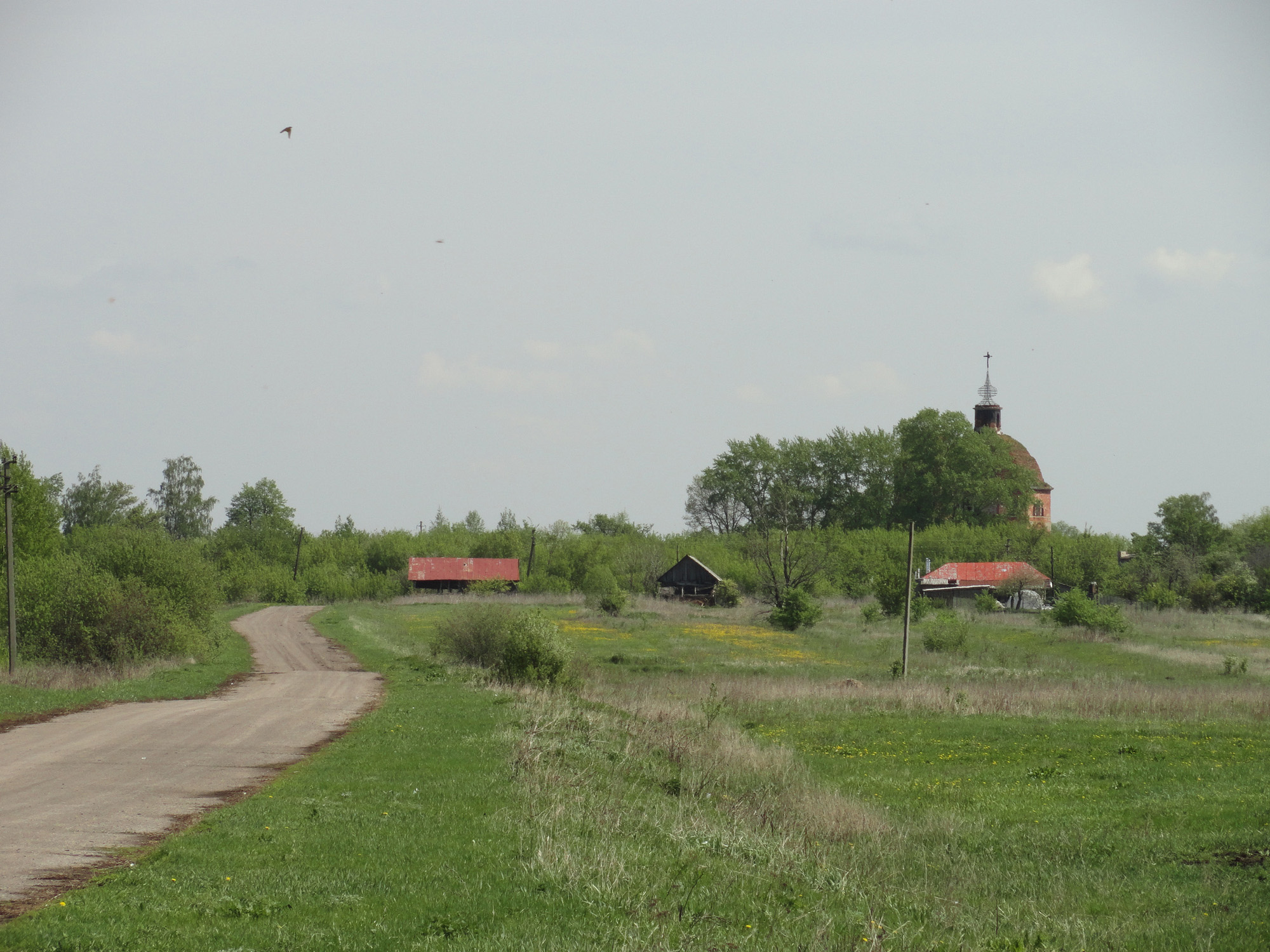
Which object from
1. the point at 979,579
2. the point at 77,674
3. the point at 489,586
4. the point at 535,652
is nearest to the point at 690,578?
the point at 489,586

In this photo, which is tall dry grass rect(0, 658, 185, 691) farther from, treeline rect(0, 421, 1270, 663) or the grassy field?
treeline rect(0, 421, 1270, 663)

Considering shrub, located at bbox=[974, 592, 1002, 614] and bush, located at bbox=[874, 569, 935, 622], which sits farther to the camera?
shrub, located at bbox=[974, 592, 1002, 614]

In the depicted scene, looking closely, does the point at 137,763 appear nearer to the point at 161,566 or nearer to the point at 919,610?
the point at 161,566

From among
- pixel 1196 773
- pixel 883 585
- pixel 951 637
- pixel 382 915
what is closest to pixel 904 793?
pixel 1196 773

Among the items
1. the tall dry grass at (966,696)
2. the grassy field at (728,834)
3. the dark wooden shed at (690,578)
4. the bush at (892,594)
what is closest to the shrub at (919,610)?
the bush at (892,594)

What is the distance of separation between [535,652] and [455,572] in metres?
74.3

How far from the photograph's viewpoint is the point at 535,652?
3078 centimetres

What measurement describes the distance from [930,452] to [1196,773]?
9456 cm

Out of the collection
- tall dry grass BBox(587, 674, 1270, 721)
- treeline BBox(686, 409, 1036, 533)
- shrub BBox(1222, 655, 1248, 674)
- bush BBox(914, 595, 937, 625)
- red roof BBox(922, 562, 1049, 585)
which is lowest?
tall dry grass BBox(587, 674, 1270, 721)

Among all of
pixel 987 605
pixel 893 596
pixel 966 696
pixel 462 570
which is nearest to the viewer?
pixel 966 696

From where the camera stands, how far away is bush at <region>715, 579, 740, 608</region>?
3297 inches

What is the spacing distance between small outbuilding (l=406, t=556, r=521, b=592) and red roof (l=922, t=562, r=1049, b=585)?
41343mm

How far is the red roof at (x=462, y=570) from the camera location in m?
103

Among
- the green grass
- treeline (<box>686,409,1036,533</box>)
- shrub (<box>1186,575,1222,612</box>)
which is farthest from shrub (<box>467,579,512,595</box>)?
shrub (<box>1186,575,1222,612</box>)
